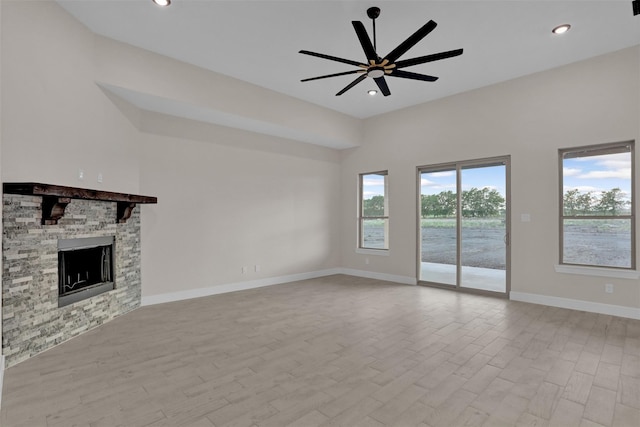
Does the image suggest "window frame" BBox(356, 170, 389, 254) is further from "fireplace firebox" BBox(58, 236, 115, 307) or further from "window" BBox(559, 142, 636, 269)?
"fireplace firebox" BBox(58, 236, 115, 307)

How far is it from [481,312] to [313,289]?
2.77 metres

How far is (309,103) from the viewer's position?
6.23 m

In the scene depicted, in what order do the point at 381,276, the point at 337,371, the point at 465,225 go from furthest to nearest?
the point at 381,276
the point at 465,225
the point at 337,371

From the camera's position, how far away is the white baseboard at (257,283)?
4.95 meters

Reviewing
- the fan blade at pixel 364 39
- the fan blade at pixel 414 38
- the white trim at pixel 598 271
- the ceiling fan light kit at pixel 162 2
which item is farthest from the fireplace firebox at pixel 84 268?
the white trim at pixel 598 271

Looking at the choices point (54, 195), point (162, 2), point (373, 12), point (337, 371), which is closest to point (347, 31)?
point (373, 12)

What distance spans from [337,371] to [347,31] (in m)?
3.66

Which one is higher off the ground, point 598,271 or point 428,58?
point 428,58

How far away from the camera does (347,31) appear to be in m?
3.83

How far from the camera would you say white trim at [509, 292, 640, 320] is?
419cm

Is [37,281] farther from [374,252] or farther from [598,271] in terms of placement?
[598,271]

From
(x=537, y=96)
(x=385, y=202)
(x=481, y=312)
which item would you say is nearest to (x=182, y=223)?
(x=385, y=202)

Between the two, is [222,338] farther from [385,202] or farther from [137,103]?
[385,202]

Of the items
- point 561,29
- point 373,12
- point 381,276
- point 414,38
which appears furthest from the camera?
point 381,276
